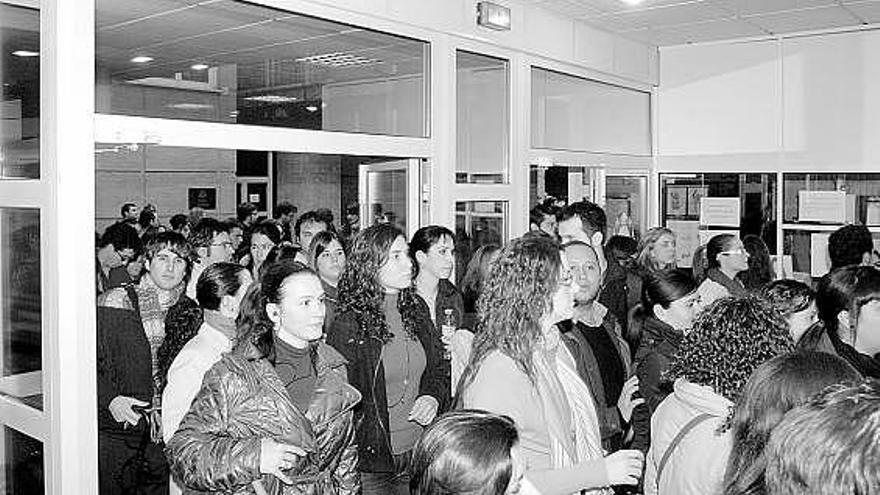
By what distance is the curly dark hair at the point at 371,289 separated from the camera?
13.1 feet

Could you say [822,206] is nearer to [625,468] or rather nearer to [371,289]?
[371,289]

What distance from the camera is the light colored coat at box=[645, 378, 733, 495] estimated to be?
2453 millimetres

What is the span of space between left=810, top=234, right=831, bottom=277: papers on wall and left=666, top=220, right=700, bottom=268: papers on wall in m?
1.06

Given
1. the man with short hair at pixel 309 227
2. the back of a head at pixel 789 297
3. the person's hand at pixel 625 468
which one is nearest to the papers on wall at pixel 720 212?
the man with short hair at pixel 309 227

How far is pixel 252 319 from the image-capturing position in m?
3.13

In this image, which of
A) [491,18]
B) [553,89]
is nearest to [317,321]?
[491,18]

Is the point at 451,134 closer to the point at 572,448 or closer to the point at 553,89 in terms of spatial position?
the point at 553,89

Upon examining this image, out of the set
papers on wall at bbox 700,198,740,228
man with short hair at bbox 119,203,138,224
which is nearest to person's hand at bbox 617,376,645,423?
papers on wall at bbox 700,198,740,228

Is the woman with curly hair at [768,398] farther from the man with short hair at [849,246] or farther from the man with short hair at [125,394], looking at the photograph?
the man with short hair at [849,246]

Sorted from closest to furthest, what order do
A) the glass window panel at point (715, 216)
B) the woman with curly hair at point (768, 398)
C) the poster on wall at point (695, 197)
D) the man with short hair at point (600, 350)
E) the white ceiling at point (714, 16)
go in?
the woman with curly hair at point (768, 398), the man with short hair at point (600, 350), the white ceiling at point (714, 16), the glass window panel at point (715, 216), the poster on wall at point (695, 197)

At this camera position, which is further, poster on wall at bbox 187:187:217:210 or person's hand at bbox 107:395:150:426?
poster on wall at bbox 187:187:217:210

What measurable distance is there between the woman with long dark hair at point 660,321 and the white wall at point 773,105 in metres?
4.61

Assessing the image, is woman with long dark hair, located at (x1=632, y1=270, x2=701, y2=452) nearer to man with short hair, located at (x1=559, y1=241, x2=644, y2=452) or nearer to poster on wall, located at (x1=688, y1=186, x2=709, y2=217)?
man with short hair, located at (x1=559, y1=241, x2=644, y2=452)

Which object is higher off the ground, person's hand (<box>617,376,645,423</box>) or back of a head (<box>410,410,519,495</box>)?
back of a head (<box>410,410,519,495</box>)
